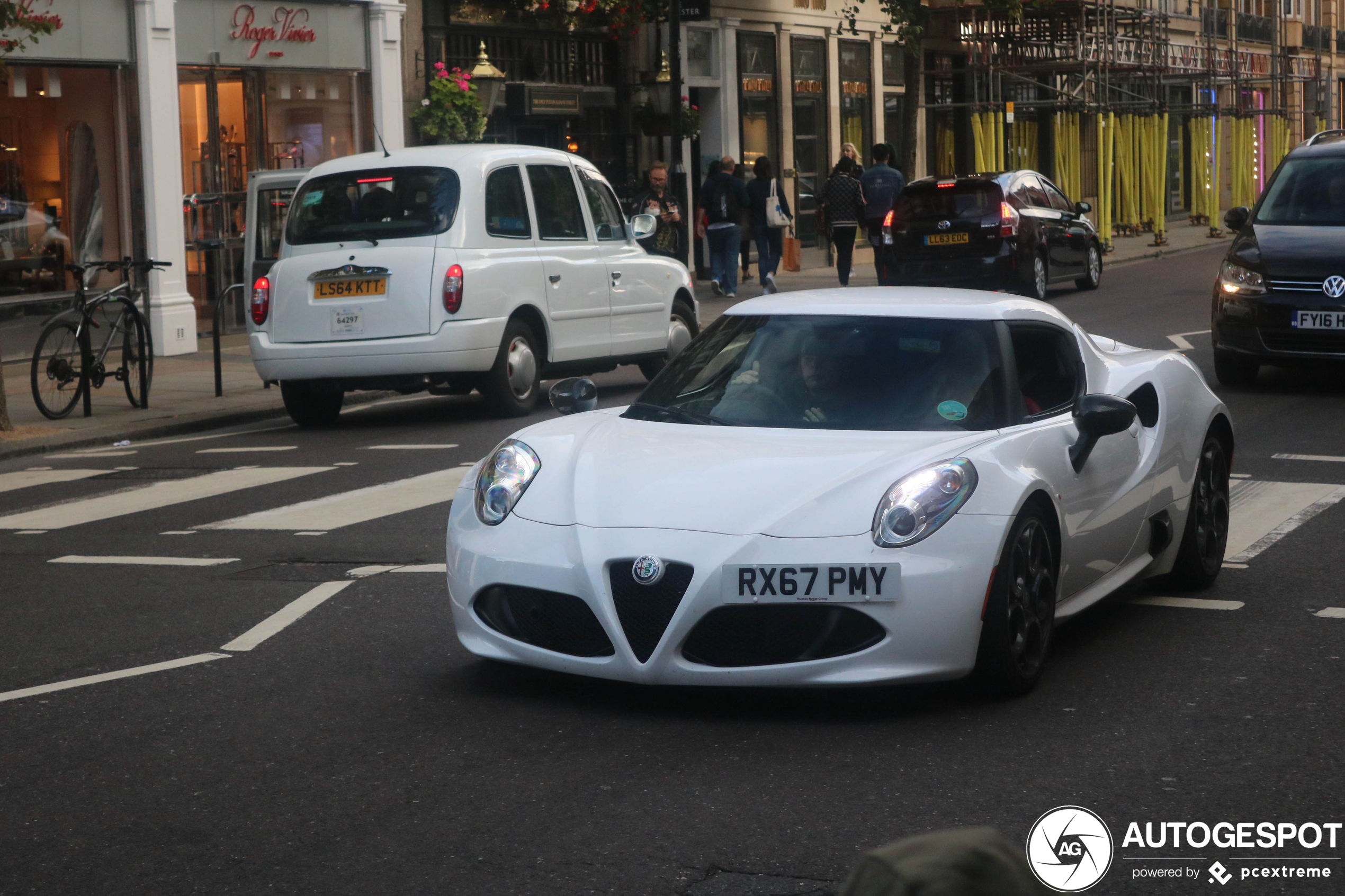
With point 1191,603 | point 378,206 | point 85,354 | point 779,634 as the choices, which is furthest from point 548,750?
point 85,354

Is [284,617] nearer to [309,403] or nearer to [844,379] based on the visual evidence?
[844,379]

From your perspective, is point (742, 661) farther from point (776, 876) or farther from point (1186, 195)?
point (1186, 195)

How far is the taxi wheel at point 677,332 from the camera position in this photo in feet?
50.6

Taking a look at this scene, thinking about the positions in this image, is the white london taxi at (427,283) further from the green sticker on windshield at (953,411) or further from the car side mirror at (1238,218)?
the green sticker on windshield at (953,411)

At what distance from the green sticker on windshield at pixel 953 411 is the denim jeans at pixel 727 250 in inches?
779

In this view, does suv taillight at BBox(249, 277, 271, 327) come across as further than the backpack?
No

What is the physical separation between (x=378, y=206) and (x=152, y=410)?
2.83m

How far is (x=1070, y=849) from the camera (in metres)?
4.16

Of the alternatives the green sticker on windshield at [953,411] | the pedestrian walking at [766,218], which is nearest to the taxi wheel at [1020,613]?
the green sticker on windshield at [953,411]

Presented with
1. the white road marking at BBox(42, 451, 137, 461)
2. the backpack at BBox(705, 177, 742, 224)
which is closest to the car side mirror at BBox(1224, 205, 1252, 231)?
the white road marking at BBox(42, 451, 137, 461)

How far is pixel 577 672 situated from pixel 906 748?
3.23 ft

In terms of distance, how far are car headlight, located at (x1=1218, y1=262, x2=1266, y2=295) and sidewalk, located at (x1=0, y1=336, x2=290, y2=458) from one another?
728 centimetres

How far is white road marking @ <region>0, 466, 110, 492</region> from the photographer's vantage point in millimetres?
11039

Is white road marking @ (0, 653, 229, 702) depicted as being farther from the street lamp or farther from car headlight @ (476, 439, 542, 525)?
the street lamp
